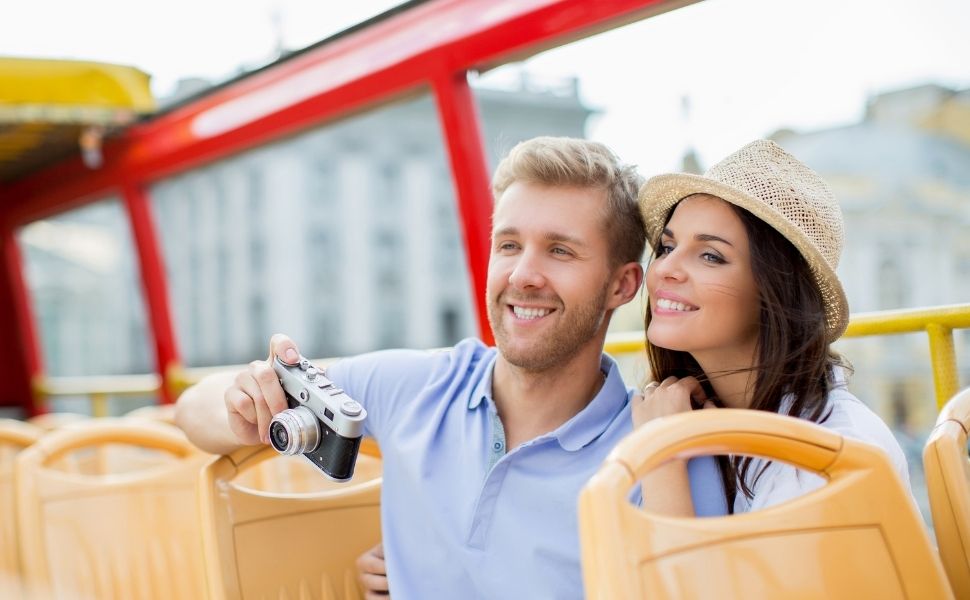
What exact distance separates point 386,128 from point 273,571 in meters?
52.8

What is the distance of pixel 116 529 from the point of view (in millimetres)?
1904

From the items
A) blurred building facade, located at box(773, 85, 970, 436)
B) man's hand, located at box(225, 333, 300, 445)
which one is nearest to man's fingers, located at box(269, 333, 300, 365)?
man's hand, located at box(225, 333, 300, 445)

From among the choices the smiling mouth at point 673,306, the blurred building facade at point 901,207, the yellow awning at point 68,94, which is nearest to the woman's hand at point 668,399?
the smiling mouth at point 673,306

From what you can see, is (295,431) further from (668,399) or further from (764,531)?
(764,531)

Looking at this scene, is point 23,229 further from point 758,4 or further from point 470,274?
point 758,4

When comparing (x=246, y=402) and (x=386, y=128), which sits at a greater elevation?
(x=386, y=128)

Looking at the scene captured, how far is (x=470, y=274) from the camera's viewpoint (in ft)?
9.45

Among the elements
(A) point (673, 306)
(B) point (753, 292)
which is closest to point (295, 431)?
(A) point (673, 306)

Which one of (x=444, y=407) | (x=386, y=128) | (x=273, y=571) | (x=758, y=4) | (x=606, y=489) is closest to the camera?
(x=606, y=489)

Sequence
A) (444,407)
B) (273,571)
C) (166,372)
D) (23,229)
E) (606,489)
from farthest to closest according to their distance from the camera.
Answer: (23,229) → (166,372) → (444,407) → (273,571) → (606,489)

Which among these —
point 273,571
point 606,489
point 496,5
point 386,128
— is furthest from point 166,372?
point 386,128

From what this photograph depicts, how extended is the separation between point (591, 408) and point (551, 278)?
23cm

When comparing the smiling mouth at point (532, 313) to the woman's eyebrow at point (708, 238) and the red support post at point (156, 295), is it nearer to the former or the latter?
the woman's eyebrow at point (708, 238)

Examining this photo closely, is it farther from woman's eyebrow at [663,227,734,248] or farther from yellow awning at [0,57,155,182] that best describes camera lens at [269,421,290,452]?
yellow awning at [0,57,155,182]
